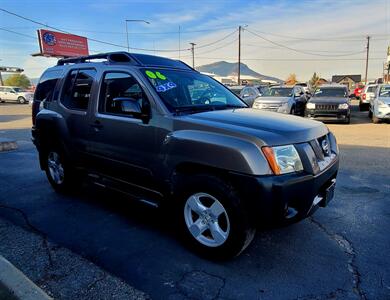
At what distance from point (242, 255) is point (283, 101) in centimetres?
1178

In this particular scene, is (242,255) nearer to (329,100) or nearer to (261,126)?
(261,126)

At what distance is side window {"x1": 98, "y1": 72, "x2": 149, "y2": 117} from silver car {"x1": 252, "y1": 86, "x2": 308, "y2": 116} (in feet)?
34.6

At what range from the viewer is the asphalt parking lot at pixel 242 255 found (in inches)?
105

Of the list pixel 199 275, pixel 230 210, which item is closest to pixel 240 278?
pixel 199 275

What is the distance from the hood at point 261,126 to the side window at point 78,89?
1.73 meters

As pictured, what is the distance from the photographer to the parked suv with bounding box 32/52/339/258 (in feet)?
8.89

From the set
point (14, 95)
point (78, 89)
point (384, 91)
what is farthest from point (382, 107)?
point (14, 95)

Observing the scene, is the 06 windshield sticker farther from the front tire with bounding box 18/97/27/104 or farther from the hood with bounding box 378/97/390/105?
the front tire with bounding box 18/97/27/104

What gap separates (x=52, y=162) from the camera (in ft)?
16.7

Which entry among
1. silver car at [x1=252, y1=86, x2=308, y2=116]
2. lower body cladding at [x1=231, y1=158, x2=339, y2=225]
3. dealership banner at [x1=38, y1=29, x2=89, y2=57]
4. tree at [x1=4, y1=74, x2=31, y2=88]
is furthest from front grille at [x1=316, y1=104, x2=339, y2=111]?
tree at [x1=4, y1=74, x2=31, y2=88]

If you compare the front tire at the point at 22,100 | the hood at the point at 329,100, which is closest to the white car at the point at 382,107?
the hood at the point at 329,100

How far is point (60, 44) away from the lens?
44344 millimetres

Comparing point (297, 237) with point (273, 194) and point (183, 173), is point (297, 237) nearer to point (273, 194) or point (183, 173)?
point (273, 194)

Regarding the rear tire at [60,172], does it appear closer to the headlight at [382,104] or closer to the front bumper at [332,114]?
the front bumper at [332,114]
